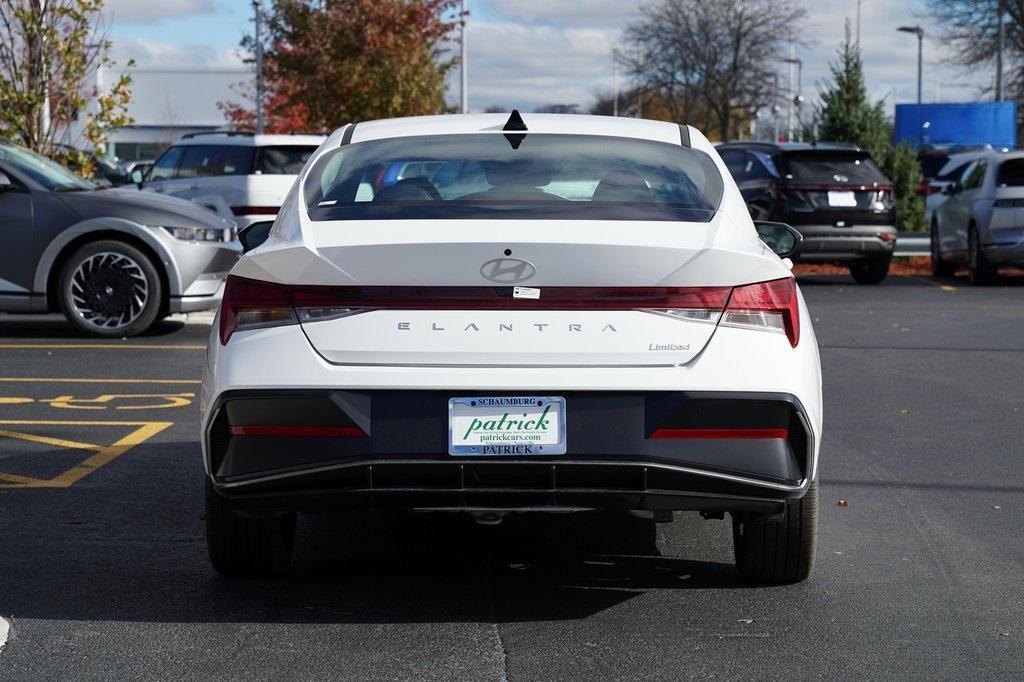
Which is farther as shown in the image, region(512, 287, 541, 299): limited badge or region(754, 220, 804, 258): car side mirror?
region(754, 220, 804, 258): car side mirror

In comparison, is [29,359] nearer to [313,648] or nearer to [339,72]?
[313,648]

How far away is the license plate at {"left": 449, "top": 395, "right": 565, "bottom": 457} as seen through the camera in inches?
187

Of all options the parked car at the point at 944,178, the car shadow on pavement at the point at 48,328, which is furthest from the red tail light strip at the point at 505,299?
the parked car at the point at 944,178

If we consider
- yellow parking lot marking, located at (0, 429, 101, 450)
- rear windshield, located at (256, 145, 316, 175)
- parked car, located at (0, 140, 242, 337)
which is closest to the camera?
yellow parking lot marking, located at (0, 429, 101, 450)

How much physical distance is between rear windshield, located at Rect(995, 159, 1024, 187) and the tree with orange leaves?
19.8 metres

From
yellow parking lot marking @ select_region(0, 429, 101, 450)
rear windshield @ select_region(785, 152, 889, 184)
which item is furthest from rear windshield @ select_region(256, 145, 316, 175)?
yellow parking lot marking @ select_region(0, 429, 101, 450)

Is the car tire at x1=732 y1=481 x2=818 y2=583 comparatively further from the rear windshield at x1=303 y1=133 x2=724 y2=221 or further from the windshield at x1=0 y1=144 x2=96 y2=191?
the windshield at x1=0 y1=144 x2=96 y2=191

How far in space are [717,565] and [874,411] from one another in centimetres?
419

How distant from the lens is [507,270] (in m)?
4.78

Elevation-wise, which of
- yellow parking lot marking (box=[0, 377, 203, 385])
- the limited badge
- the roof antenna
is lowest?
yellow parking lot marking (box=[0, 377, 203, 385])

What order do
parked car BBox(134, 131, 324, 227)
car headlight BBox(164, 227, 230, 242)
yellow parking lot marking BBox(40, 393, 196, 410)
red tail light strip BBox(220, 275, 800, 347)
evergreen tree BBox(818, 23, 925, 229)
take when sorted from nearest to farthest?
red tail light strip BBox(220, 275, 800, 347) → yellow parking lot marking BBox(40, 393, 196, 410) → car headlight BBox(164, 227, 230, 242) → parked car BBox(134, 131, 324, 227) → evergreen tree BBox(818, 23, 925, 229)

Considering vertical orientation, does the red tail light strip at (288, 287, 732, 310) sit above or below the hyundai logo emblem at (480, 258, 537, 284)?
below

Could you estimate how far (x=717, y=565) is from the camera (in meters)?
5.86

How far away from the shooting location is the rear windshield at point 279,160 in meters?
18.5
